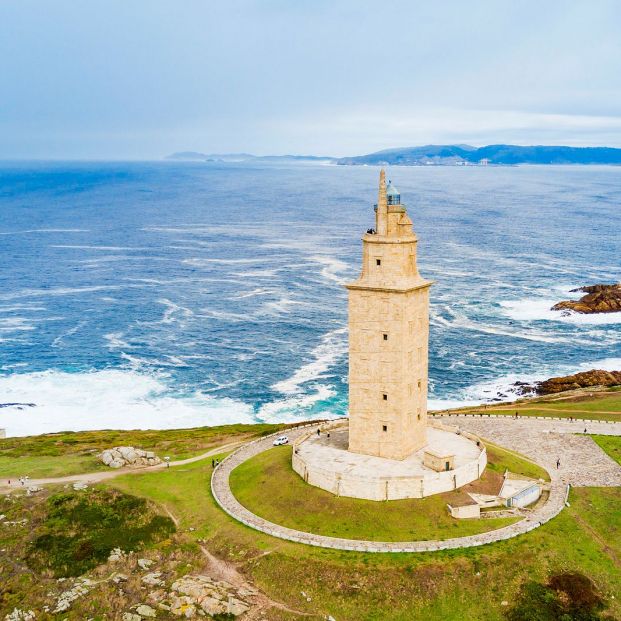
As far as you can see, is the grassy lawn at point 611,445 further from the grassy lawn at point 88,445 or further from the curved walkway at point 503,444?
the grassy lawn at point 88,445

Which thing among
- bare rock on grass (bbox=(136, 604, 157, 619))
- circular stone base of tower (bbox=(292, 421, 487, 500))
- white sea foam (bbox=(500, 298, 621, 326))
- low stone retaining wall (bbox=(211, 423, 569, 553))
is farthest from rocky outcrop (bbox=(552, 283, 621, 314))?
bare rock on grass (bbox=(136, 604, 157, 619))

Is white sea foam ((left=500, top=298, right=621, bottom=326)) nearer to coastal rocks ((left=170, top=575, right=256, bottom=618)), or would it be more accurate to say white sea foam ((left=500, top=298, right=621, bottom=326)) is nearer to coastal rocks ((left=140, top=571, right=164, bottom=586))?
coastal rocks ((left=170, top=575, right=256, bottom=618))

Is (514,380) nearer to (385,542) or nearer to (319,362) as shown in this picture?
(319,362)

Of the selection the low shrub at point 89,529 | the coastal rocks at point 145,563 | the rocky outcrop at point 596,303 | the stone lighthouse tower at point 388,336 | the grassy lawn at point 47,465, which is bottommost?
the rocky outcrop at point 596,303

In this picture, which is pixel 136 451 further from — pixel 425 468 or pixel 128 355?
pixel 128 355

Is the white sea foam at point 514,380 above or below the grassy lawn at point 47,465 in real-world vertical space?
below

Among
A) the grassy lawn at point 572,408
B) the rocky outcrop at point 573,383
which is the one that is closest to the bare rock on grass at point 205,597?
the grassy lawn at point 572,408

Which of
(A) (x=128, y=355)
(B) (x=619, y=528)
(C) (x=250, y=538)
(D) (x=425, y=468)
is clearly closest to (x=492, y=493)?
(D) (x=425, y=468)
